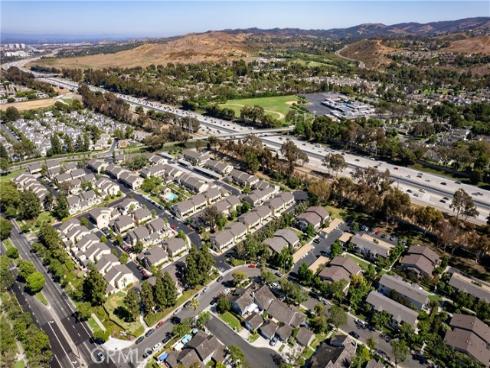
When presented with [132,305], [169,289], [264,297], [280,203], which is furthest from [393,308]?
[132,305]

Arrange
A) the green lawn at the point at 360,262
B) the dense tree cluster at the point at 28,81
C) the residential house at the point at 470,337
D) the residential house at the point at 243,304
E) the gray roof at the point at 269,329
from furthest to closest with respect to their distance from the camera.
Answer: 1. the dense tree cluster at the point at 28,81
2. the green lawn at the point at 360,262
3. the residential house at the point at 243,304
4. the gray roof at the point at 269,329
5. the residential house at the point at 470,337

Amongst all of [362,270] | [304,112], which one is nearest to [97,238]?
[362,270]

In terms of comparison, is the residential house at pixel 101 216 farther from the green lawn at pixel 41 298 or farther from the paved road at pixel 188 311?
the paved road at pixel 188 311

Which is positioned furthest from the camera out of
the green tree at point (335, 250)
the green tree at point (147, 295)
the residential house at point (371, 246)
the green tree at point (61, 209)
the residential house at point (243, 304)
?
the green tree at point (61, 209)

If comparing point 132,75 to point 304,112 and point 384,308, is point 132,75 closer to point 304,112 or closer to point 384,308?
point 304,112

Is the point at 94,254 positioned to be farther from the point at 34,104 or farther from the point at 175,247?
the point at 34,104

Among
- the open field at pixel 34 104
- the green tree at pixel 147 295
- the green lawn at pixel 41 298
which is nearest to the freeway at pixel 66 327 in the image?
the green lawn at pixel 41 298

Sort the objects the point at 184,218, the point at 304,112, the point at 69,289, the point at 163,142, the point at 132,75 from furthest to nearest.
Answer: the point at 132,75 < the point at 304,112 < the point at 163,142 < the point at 184,218 < the point at 69,289
